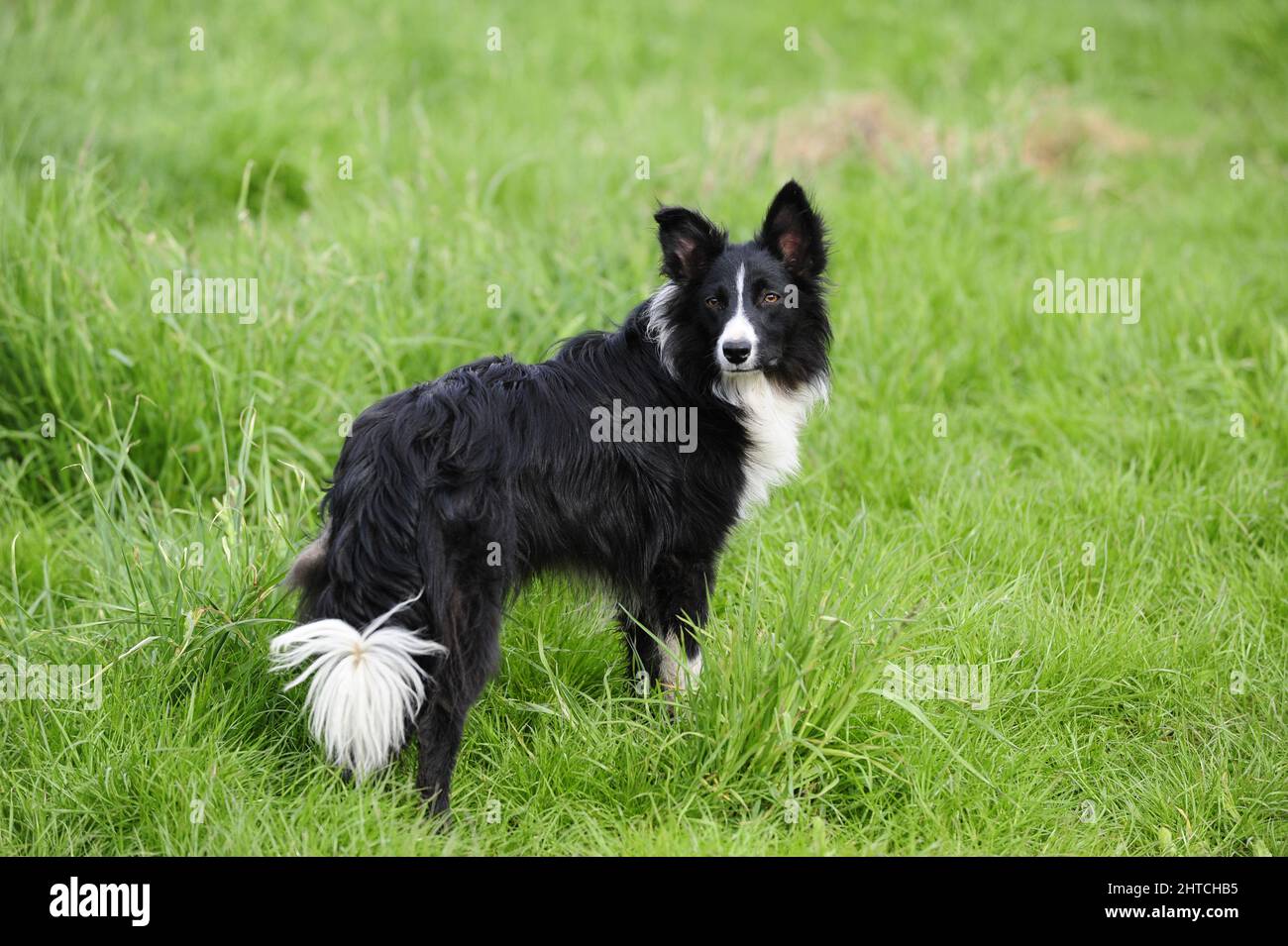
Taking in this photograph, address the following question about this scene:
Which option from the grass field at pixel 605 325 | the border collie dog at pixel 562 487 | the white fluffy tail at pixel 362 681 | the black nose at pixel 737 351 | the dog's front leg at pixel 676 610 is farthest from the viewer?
the dog's front leg at pixel 676 610

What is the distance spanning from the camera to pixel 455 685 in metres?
3.06

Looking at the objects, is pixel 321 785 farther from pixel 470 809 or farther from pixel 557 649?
pixel 557 649

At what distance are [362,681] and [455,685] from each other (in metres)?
0.30

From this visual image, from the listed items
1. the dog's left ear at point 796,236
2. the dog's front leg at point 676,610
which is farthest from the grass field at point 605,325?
the dog's left ear at point 796,236

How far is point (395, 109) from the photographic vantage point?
26.1 ft

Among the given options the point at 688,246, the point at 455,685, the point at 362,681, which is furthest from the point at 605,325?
the point at 362,681

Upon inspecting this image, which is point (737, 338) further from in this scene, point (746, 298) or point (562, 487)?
point (562, 487)

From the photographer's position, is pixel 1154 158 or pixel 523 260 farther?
pixel 1154 158

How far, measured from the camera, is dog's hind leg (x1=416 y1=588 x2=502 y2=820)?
3055 mm

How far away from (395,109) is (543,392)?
17.5ft

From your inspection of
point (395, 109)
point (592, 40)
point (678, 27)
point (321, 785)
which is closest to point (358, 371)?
point (321, 785)

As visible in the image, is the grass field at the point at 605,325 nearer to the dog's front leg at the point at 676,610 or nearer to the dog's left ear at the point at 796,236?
the dog's front leg at the point at 676,610

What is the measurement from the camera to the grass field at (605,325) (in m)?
3.26

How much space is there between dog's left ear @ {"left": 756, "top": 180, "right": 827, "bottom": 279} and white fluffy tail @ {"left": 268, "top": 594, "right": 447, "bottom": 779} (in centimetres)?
163
